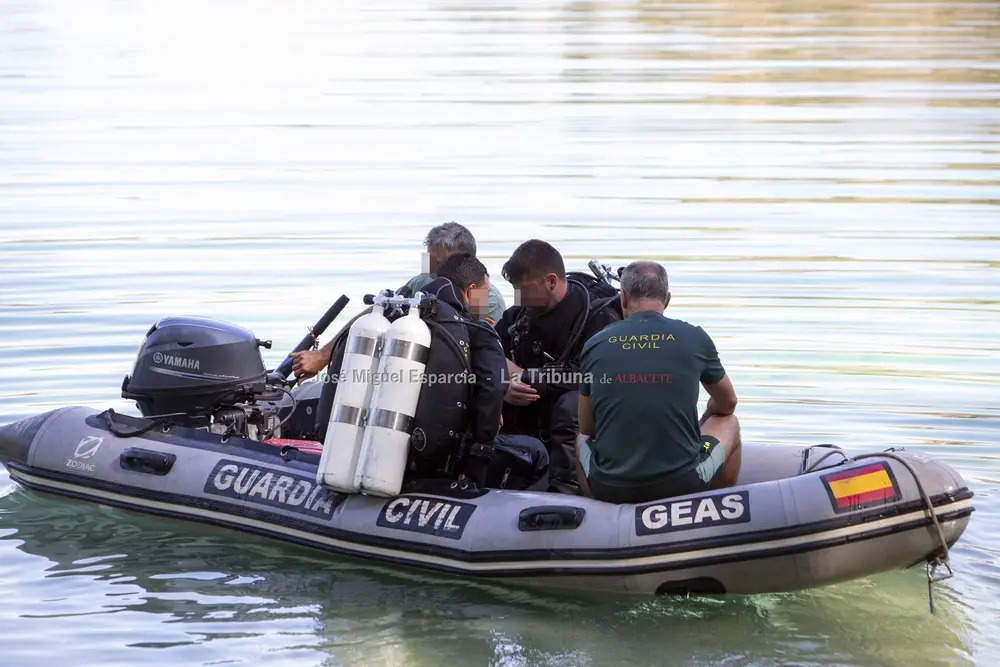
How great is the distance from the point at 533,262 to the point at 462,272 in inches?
13.1

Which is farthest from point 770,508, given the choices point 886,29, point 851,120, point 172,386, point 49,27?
point 49,27

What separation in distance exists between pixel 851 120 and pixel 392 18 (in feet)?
56.3

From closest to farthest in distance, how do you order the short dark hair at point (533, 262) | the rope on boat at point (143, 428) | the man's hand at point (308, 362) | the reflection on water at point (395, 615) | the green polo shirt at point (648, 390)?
1. the reflection on water at point (395, 615)
2. the green polo shirt at point (648, 390)
3. the short dark hair at point (533, 262)
4. the rope on boat at point (143, 428)
5. the man's hand at point (308, 362)

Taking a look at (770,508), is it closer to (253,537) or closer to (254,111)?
(253,537)

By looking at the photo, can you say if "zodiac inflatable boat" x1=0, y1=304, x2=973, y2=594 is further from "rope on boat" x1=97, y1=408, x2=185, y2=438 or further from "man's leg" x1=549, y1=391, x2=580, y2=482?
"man's leg" x1=549, y1=391, x2=580, y2=482

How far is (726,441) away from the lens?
6.12 meters

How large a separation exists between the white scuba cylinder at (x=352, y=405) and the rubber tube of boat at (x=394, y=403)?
5cm

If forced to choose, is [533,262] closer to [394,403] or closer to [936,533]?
[394,403]

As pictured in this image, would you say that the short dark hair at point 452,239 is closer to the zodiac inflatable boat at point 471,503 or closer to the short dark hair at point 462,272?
the short dark hair at point 462,272

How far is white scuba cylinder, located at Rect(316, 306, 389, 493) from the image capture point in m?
6.22

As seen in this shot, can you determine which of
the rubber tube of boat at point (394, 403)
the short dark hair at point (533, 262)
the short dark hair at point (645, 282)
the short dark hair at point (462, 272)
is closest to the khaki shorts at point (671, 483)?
the short dark hair at point (645, 282)

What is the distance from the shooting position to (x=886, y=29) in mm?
30688

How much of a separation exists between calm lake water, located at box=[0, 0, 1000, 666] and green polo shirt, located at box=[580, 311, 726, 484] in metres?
0.59

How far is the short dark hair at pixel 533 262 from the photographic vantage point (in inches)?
259
